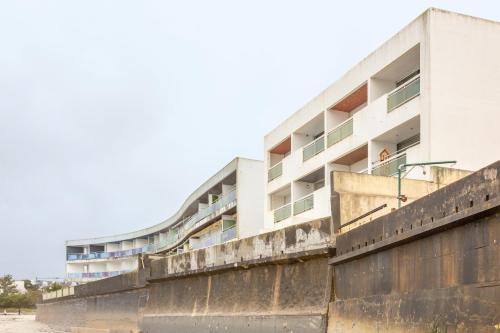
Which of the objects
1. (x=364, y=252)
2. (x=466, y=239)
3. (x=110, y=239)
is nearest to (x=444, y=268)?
(x=466, y=239)

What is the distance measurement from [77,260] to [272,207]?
58780 mm

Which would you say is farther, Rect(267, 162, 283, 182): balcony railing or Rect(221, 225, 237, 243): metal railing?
Rect(221, 225, 237, 243): metal railing

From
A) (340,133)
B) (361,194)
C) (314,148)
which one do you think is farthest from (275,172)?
(361,194)

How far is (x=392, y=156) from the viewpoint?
21.1m

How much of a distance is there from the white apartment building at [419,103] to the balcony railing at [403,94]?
34 mm

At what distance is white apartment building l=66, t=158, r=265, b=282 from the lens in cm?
3512

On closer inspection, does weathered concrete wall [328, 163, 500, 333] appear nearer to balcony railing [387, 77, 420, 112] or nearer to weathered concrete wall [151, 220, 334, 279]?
weathered concrete wall [151, 220, 334, 279]

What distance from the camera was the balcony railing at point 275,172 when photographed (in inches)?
1145

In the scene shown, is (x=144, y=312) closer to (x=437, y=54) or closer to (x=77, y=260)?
(x=437, y=54)

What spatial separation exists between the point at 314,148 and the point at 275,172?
13.8ft

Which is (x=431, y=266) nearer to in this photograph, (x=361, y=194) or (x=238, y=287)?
(x=361, y=194)

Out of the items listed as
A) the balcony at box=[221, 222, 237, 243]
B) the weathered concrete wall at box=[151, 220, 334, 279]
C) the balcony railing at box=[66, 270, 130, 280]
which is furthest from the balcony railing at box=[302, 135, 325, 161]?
the balcony railing at box=[66, 270, 130, 280]

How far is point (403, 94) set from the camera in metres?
19.8

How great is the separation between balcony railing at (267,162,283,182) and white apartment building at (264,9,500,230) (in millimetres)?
3969
